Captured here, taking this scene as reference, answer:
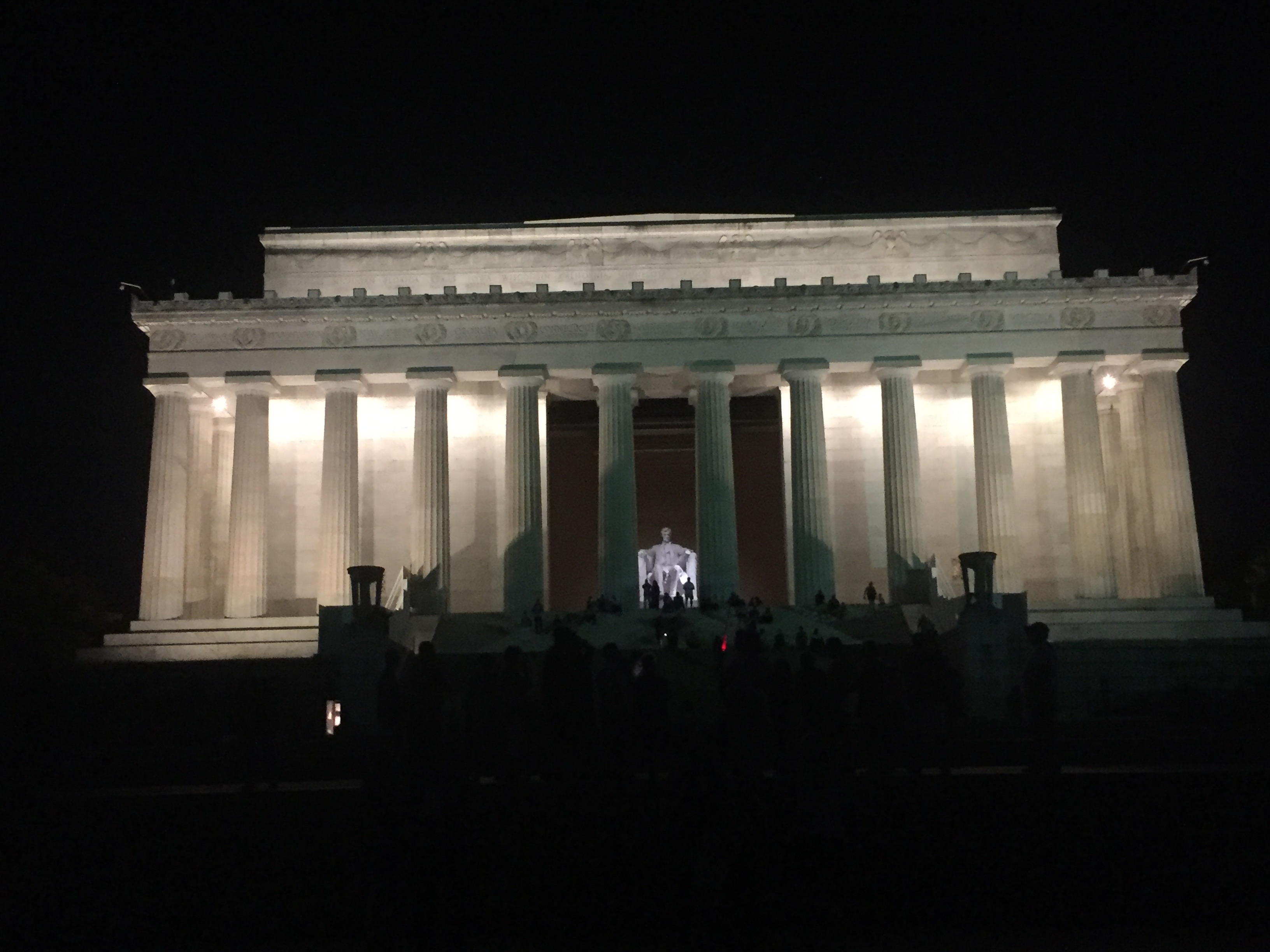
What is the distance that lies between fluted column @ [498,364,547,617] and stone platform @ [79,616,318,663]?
718cm

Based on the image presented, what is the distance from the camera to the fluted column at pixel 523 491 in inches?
1976

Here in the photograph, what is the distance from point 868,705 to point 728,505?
30801mm

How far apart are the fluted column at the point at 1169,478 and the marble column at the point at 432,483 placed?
25802mm

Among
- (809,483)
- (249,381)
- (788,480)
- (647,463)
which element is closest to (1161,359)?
(809,483)

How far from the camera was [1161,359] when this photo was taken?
51.0 meters

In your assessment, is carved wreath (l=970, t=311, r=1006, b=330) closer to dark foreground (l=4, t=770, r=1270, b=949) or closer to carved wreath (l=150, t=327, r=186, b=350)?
carved wreath (l=150, t=327, r=186, b=350)

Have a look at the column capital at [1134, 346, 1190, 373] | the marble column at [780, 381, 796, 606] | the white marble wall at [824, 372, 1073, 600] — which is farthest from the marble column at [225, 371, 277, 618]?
the column capital at [1134, 346, 1190, 373]

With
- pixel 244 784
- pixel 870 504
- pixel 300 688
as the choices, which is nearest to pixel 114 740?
pixel 300 688

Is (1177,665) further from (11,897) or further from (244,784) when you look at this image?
(11,897)

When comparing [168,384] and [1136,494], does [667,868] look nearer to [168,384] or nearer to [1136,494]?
[168,384]

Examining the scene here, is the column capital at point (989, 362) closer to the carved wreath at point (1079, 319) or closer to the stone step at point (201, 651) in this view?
the carved wreath at point (1079, 319)

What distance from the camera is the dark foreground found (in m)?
15.5

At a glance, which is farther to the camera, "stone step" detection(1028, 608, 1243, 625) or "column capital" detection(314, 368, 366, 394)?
"column capital" detection(314, 368, 366, 394)

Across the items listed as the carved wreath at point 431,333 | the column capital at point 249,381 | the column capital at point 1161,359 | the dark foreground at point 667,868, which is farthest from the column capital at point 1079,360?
the dark foreground at point 667,868
